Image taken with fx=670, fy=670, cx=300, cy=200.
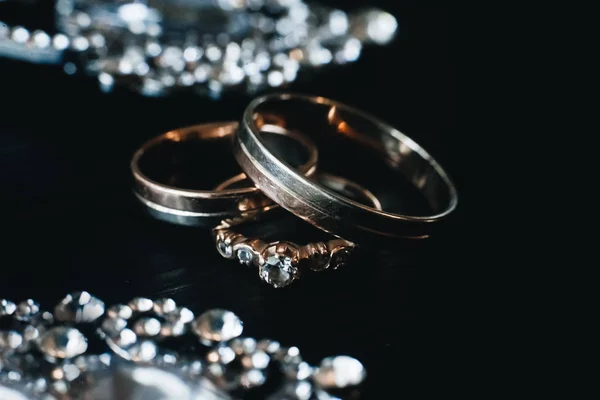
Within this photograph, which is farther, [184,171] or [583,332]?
[184,171]

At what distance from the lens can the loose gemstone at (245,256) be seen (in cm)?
67

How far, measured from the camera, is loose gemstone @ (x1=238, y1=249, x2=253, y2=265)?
0.67 metres

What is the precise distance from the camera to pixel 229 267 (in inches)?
27.5

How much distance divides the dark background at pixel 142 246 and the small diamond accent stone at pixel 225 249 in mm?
19

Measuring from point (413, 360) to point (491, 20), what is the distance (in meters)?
0.80

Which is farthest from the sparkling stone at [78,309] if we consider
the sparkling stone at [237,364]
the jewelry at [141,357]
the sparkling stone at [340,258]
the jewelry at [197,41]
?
the jewelry at [197,41]

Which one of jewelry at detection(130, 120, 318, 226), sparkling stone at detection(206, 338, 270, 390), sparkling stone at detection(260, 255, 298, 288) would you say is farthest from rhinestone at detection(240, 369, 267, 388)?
jewelry at detection(130, 120, 318, 226)

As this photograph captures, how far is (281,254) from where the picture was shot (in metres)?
0.65

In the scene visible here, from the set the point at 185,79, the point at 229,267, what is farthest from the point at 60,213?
the point at 185,79

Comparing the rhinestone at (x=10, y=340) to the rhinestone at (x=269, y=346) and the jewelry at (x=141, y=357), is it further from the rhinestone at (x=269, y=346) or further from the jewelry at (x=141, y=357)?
the rhinestone at (x=269, y=346)

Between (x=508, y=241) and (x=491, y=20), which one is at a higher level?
(x=491, y=20)

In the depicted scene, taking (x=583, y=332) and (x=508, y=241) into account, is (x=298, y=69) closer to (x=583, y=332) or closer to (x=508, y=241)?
(x=508, y=241)

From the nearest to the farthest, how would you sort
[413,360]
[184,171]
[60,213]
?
[413,360], [60,213], [184,171]

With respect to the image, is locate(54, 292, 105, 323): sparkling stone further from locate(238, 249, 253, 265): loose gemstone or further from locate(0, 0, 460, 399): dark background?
locate(238, 249, 253, 265): loose gemstone
